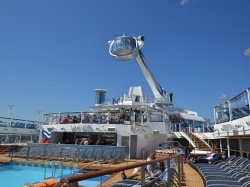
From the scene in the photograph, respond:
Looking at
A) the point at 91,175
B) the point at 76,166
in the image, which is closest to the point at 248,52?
the point at 91,175

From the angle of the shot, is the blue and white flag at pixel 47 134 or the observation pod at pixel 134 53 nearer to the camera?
the blue and white flag at pixel 47 134

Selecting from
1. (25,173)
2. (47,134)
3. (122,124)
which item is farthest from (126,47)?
(25,173)

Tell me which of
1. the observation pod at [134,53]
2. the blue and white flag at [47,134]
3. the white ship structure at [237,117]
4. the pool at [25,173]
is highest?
the observation pod at [134,53]

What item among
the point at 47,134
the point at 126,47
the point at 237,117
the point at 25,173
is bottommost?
the point at 25,173

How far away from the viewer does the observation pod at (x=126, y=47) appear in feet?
76.1

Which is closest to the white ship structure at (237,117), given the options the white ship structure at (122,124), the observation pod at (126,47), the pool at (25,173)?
the white ship structure at (122,124)

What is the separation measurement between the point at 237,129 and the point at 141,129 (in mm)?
8169

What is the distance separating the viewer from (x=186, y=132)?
1953 centimetres

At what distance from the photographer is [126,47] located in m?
23.4

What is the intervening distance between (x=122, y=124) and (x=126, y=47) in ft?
33.0

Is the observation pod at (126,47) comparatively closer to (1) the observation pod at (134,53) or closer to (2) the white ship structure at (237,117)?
(1) the observation pod at (134,53)

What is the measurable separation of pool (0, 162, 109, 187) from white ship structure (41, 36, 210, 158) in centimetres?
451

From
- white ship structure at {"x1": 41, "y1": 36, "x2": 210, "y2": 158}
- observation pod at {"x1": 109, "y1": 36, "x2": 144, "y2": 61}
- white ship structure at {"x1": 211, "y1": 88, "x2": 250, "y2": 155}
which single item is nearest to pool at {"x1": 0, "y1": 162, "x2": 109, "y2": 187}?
white ship structure at {"x1": 41, "y1": 36, "x2": 210, "y2": 158}

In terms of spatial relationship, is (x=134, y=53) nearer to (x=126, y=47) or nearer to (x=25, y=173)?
(x=126, y=47)
